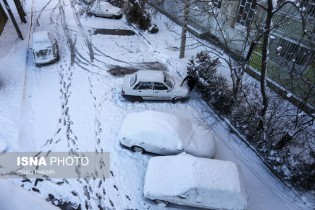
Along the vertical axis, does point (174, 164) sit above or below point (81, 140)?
above

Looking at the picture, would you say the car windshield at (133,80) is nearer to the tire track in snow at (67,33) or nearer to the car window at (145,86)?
the car window at (145,86)

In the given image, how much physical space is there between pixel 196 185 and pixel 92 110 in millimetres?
6419

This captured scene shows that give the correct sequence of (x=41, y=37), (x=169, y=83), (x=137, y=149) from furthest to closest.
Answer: (x=41, y=37)
(x=169, y=83)
(x=137, y=149)

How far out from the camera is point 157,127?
9539mm

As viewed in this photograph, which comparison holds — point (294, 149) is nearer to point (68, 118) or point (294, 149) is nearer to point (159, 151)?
point (159, 151)

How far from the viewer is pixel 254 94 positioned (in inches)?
476

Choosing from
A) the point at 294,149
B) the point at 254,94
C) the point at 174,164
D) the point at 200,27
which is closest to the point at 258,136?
the point at 294,149

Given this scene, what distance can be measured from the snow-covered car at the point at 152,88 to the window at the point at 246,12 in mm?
6138

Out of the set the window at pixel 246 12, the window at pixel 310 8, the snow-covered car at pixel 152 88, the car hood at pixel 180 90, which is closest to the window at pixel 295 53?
the window at pixel 310 8

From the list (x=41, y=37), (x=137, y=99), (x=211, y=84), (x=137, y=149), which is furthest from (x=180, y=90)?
(x=41, y=37)

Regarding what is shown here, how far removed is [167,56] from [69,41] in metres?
7.07

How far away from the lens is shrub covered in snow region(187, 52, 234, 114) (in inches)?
462

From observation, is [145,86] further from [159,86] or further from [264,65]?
[264,65]

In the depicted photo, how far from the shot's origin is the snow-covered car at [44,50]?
1448 cm
